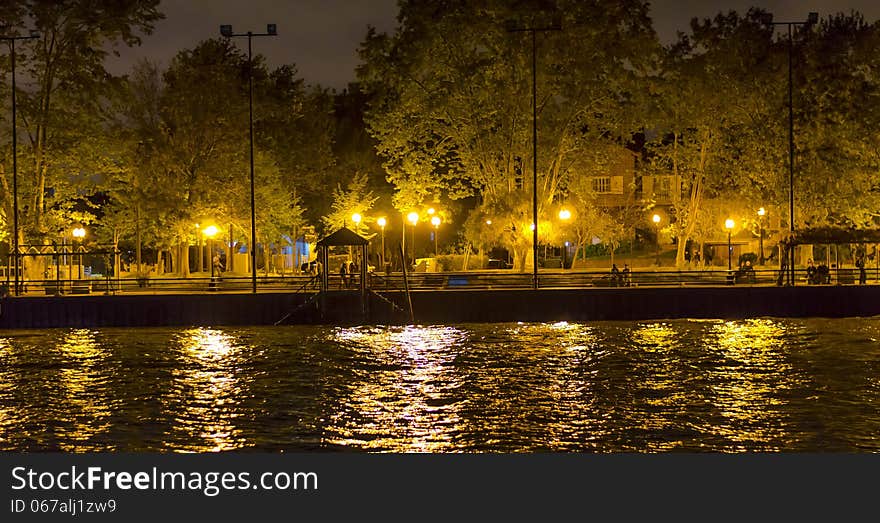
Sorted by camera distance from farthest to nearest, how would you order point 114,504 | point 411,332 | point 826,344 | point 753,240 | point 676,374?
point 753,240 → point 411,332 → point 826,344 → point 676,374 → point 114,504

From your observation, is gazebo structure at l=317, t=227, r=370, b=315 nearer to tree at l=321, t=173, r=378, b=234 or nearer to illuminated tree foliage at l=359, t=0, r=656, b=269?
illuminated tree foliage at l=359, t=0, r=656, b=269

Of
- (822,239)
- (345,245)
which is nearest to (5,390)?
(345,245)

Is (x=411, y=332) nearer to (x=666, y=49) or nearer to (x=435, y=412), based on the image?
(x=435, y=412)

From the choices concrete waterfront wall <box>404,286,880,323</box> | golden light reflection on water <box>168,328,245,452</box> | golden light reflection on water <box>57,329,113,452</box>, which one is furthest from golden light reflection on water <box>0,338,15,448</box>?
concrete waterfront wall <box>404,286,880,323</box>

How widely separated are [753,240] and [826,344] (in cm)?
5667

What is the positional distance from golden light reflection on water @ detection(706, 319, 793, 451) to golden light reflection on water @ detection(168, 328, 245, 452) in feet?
33.2

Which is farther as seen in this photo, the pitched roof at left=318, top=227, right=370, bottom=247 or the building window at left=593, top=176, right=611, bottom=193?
the building window at left=593, top=176, right=611, bottom=193

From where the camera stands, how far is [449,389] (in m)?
A: 27.9

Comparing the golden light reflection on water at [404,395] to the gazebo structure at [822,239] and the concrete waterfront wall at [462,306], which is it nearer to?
the concrete waterfront wall at [462,306]

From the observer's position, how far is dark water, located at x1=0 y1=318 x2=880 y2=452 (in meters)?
21.3

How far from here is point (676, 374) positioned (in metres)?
30.8

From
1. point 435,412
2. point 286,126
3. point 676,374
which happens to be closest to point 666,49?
point 286,126

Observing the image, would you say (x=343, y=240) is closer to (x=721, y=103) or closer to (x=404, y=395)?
(x=404, y=395)

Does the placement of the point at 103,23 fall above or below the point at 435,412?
above
